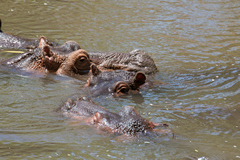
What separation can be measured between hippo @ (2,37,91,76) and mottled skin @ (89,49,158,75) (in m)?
0.30

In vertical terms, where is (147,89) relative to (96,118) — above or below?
below

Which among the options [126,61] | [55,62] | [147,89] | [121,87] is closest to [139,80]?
[147,89]

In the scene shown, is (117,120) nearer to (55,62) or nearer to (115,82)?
(115,82)

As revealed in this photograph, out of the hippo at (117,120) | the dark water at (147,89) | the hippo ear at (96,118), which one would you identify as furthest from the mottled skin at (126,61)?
the hippo ear at (96,118)

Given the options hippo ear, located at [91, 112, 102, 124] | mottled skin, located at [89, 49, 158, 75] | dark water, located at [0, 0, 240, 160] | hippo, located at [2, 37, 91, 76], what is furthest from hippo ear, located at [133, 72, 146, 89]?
hippo ear, located at [91, 112, 102, 124]

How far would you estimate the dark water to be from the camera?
12.7ft

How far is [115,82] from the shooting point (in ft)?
20.0

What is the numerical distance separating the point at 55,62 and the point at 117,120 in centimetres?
330

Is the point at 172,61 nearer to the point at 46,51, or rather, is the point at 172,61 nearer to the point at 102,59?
the point at 102,59

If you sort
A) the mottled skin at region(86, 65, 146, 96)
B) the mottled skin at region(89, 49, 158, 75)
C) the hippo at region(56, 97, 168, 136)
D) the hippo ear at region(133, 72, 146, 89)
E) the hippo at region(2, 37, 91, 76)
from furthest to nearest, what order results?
the mottled skin at region(89, 49, 158, 75) < the hippo at region(2, 37, 91, 76) < the hippo ear at region(133, 72, 146, 89) < the mottled skin at region(86, 65, 146, 96) < the hippo at region(56, 97, 168, 136)

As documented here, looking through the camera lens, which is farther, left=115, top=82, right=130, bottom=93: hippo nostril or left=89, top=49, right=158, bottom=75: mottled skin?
left=89, top=49, right=158, bottom=75: mottled skin

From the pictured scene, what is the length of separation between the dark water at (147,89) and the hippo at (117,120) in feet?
0.39

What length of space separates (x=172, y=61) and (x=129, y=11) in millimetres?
5330

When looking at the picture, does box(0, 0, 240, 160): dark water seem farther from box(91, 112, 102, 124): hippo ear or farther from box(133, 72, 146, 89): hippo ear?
box(133, 72, 146, 89): hippo ear
